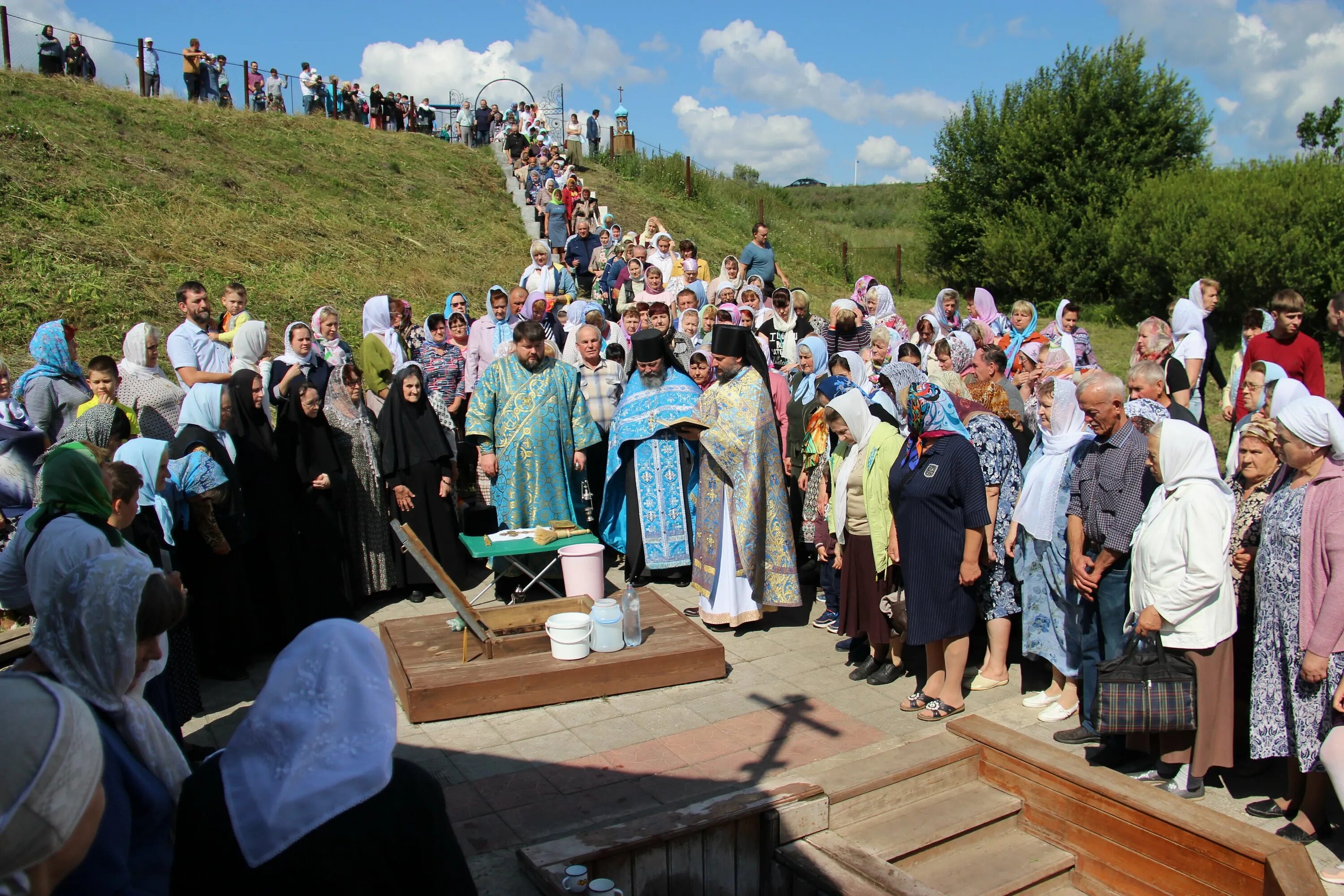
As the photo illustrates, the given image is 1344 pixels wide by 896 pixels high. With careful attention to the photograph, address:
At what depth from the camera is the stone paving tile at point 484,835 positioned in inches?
160

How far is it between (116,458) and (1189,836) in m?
5.30

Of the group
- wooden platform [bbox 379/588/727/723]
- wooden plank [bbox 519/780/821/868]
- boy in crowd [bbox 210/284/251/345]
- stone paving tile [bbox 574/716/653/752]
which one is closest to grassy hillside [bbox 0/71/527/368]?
boy in crowd [bbox 210/284/251/345]

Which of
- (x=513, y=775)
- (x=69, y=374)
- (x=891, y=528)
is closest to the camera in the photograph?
(x=513, y=775)

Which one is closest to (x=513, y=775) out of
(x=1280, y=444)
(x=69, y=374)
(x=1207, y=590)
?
(x=1207, y=590)

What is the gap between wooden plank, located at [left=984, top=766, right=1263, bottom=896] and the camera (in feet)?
12.7

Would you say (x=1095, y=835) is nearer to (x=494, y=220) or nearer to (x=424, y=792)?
(x=424, y=792)

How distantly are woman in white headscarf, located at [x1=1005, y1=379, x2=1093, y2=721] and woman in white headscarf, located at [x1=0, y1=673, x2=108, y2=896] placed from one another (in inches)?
171

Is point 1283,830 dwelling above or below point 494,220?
below

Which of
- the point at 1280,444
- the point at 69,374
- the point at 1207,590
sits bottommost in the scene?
the point at 1207,590

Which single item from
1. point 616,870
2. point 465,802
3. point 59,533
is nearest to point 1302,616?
point 616,870

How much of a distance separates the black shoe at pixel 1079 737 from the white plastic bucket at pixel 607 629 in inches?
95.7

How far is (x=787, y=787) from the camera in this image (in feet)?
14.2

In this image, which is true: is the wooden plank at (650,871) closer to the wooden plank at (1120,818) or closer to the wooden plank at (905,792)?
the wooden plank at (905,792)

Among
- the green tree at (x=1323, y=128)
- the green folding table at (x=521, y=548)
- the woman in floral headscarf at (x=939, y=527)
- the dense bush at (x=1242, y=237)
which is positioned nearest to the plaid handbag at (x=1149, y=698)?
the woman in floral headscarf at (x=939, y=527)
